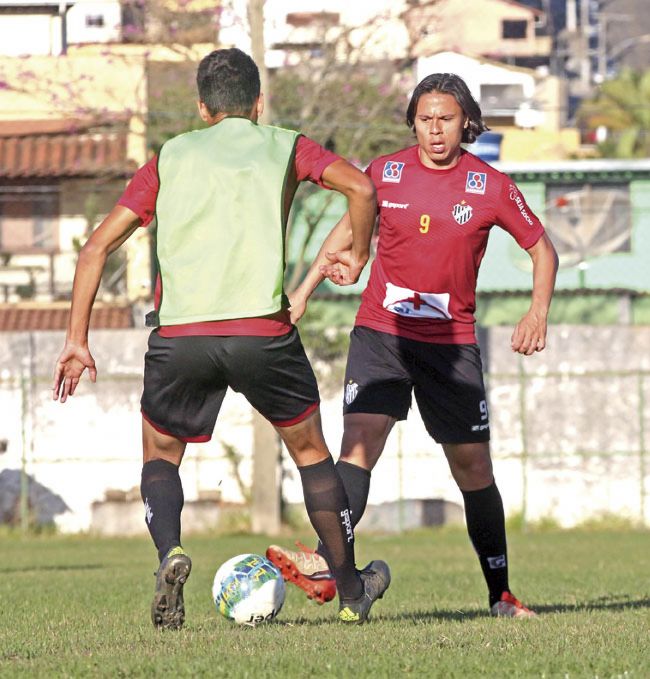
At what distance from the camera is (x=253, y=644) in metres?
5.68

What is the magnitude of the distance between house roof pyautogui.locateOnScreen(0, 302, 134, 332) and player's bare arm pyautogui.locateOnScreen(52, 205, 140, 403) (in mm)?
21944

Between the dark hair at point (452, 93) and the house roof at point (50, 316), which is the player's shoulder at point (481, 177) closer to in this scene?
the dark hair at point (452, 93)

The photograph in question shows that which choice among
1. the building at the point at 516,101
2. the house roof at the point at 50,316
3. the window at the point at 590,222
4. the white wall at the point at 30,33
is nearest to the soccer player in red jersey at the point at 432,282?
the house roof at the point at 50,316

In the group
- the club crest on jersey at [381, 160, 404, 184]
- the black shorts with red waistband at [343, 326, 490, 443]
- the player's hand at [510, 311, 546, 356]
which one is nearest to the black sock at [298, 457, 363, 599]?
the black shorts with red waistband at [343, 326, 490, 443]

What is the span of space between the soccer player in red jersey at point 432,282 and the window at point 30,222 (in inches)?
939

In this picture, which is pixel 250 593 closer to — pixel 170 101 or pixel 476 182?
pixel 476 182

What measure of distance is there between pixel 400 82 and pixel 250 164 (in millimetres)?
23110

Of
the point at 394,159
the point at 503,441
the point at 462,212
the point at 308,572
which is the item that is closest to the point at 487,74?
the point at 503,441

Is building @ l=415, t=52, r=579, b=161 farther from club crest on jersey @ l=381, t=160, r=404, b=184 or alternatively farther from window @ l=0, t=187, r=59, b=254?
club crest on jersey @ l=381, t=160, r=404, b=184

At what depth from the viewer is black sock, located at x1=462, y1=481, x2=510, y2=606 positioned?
757cm

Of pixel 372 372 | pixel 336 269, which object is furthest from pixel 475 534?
pixel 336 269

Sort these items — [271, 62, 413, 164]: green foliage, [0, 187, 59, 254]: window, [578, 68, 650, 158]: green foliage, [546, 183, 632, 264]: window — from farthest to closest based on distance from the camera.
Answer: [578, 68, 650, 158]: green foliage, [0, 187, 59, 254]: window, [546, 183, 632, 264]: window, [271, 62, 413, 164]: green foliage

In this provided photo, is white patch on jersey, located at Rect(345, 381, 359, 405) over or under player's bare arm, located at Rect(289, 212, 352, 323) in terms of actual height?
under

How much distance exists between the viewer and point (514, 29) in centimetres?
7038
